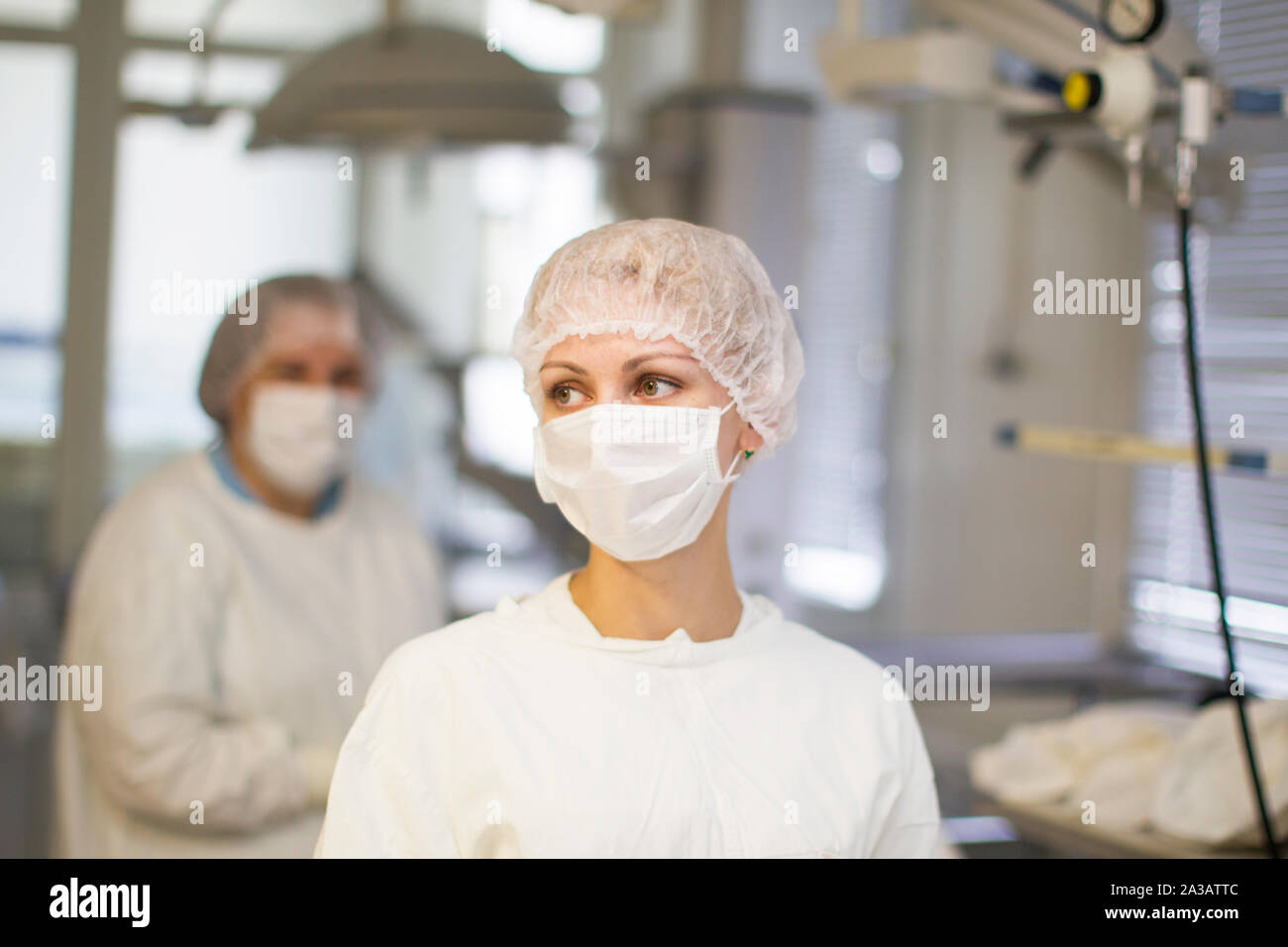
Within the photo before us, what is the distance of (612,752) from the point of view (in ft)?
3.33

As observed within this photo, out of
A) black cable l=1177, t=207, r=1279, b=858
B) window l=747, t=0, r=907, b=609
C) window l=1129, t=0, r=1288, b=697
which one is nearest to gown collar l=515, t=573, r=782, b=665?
black cable l=1177, t=207, r=1279, b=858

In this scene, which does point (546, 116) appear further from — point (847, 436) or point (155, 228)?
point (847, 436)

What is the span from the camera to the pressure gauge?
4.32ft

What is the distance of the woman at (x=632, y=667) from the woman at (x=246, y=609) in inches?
26.0

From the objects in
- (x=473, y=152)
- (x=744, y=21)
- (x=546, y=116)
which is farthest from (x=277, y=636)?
(x=744, y=21)

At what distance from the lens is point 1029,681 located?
84.1 inches

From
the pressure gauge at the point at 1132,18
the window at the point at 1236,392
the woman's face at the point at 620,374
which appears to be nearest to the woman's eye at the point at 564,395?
the woman's face at the point at 620,374

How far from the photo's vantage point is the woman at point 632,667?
988 mm

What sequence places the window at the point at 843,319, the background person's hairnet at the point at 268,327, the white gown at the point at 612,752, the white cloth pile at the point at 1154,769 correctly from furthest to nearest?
the window at the point at 843,319 → the background person's hairnet at the point at 268,327 → the white cloth pile at the point at 1154,769 → the white gown at the point at 612,752

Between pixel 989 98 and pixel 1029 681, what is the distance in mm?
1020

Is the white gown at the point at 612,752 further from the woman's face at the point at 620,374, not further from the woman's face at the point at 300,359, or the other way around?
the woman's face at the point at 300,359

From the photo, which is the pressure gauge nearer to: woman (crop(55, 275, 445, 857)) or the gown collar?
the gown collar

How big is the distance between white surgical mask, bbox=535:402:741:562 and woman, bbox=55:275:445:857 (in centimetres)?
79

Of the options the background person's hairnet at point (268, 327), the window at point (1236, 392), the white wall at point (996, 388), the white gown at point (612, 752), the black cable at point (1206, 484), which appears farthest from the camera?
the white wall at point (996, 388)
